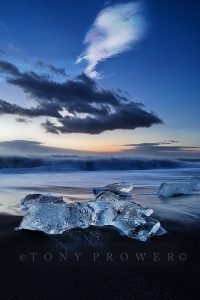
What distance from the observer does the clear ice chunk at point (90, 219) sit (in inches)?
115

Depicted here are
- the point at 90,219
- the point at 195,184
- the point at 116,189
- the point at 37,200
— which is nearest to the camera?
the point at 90,219

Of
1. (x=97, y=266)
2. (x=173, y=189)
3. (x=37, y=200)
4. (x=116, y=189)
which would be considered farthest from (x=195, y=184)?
(x=97, y=266)

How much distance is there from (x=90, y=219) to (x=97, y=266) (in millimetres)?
1110

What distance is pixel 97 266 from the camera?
217 cm

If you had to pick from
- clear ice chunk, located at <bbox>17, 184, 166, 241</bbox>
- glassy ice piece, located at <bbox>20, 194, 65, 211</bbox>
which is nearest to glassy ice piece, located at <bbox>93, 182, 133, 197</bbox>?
glassy ice piece, located at <bbox>20, 194, 65, 211</bbox>

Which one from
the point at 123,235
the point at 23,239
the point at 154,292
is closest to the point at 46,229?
the point at 23,239

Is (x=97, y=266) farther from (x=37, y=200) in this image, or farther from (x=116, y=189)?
(x=116, y=189)

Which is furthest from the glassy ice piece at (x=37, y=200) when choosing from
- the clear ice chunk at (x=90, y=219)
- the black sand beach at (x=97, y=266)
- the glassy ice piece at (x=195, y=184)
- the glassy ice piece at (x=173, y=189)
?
the glassy ice piece at (x=195, y=184)

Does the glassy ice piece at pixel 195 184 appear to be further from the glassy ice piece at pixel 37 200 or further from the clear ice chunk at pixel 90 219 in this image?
the clear ice chunk at pixel 90 219

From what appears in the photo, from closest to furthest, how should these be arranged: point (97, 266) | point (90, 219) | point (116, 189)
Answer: point (97, 266) < point (90, 219) < point (116, 189)

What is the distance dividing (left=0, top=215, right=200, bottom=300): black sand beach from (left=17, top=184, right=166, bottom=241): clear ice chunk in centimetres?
9

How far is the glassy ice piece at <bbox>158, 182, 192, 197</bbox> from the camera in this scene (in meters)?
5.94

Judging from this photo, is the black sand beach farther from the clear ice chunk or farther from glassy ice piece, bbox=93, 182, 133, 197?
glassy ice piece, bbox=93, 182, 133, 197

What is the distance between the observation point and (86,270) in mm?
2098
